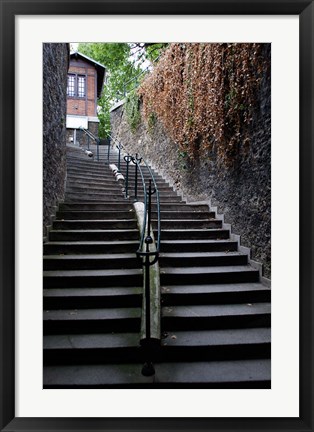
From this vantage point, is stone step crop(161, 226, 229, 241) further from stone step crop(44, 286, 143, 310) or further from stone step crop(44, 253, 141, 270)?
stone step crop(44, 286, 143, 310)

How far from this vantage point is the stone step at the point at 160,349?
262 centimetres

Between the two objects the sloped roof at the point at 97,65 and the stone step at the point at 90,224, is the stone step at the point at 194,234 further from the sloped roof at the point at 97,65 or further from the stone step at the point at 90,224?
the sloped roof at the point at 97,65

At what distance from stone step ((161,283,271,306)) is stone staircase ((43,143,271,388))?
12mm

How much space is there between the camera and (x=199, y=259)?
411 centimetres

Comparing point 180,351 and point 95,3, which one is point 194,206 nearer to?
point 180,351

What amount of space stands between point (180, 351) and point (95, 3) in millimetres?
2709

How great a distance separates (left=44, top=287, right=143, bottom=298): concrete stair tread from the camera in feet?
10.8

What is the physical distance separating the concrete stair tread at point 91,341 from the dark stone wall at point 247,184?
202 centimetres

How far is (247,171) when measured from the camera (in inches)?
173

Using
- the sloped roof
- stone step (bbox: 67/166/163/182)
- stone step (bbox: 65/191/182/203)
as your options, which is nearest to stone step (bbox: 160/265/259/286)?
stone step (bbox: 65/191/182/203)

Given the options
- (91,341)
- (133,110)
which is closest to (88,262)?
(91,341)
